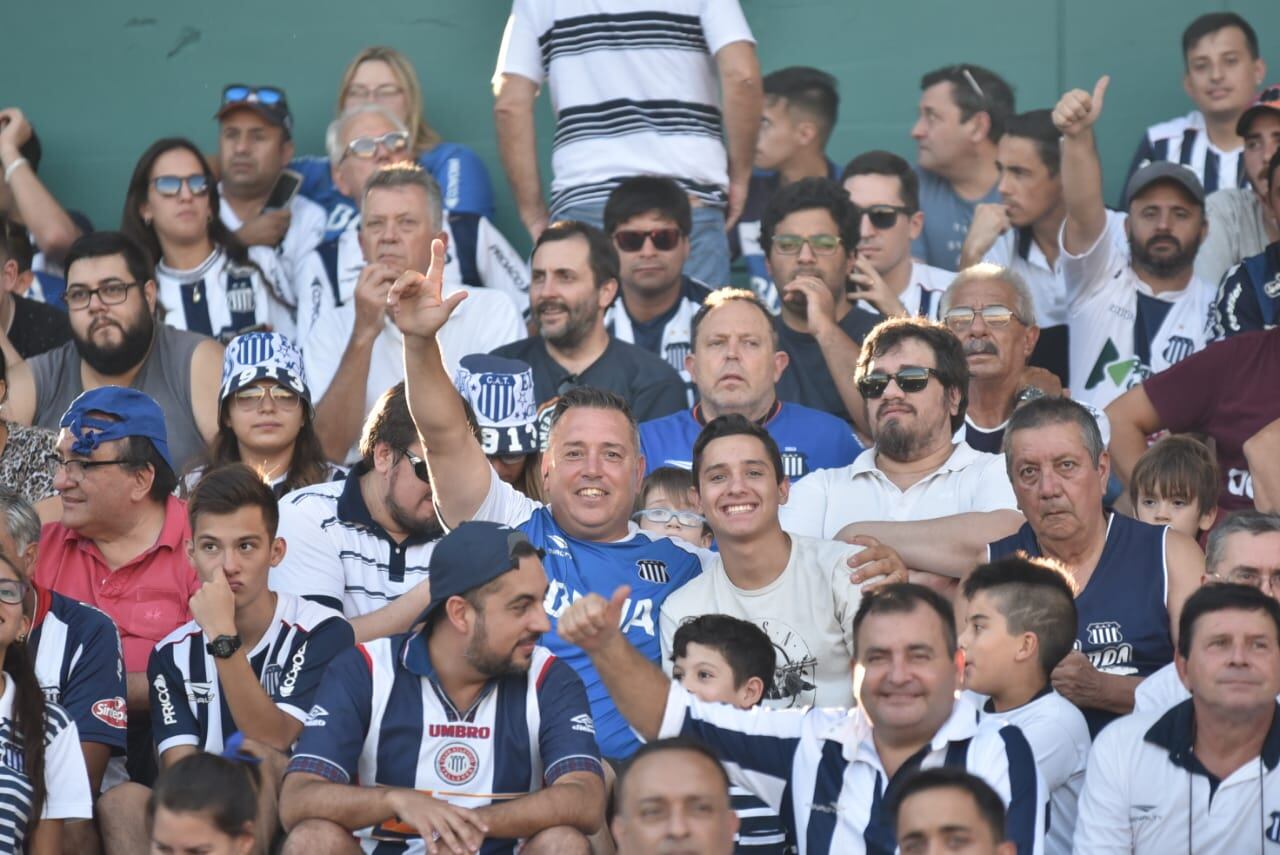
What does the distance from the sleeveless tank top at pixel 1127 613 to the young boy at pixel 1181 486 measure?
71 cm

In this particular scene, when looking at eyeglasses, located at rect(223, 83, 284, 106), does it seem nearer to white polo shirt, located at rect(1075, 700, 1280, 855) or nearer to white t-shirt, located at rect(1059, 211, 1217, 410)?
white t-shirt, located at rect(1059, 211, 1217, 410)

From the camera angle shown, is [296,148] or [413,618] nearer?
[413,618]

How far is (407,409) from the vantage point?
654 centimetres

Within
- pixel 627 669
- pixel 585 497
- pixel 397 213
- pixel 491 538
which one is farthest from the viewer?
pixel 397 213

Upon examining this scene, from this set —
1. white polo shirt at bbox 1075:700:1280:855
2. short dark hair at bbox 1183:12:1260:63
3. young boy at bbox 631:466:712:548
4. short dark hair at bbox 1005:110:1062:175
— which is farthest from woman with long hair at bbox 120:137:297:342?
white polo shirt at bbox 1075:700:1280:855

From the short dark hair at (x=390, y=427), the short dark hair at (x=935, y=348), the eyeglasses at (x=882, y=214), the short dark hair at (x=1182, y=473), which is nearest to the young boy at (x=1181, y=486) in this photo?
the short dark hair at (x=1182, y=473)

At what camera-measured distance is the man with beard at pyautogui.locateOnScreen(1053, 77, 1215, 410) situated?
8.17 metres

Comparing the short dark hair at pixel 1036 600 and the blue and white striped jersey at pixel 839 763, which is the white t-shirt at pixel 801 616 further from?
the blue and white striped jersey at pixel 839 763

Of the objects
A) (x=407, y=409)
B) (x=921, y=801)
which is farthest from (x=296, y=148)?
(x=921, y=801)

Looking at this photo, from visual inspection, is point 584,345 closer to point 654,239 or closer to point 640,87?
point 654,239

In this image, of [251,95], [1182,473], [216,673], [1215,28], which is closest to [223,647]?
[216,673]

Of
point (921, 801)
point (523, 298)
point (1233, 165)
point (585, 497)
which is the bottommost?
point (921, 801)

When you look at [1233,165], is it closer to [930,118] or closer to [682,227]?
[930,118]

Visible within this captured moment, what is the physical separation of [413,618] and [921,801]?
2.18 m
